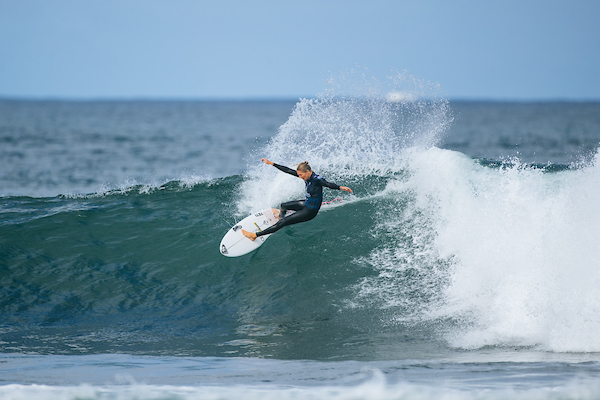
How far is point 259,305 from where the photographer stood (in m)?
8.04

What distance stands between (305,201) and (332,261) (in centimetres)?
118

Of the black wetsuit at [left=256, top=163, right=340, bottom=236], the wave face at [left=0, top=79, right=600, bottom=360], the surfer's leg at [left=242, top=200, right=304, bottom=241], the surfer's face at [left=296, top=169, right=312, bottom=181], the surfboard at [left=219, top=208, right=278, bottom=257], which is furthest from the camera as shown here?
the surfboard at [left=219, top=208, right=278, bottom=257]

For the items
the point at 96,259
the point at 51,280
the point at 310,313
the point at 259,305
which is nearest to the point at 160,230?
the point at 96,259

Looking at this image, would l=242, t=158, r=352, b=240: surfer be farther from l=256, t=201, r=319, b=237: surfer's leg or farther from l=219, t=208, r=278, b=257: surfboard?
l=219, t=208, r=278, b=257: surfboard

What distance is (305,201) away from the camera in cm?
873

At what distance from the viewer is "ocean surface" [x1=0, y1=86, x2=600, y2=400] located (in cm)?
521

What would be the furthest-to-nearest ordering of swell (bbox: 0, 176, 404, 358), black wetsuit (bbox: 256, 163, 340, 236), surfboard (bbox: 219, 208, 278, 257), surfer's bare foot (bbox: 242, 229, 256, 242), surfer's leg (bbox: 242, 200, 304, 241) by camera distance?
surfboard (bbox: 219, 208, 278, 257) < surfer's bare foot (bbox: 242, 229, 256, 242) < surfer's leg (bbox: 242, 200, 304, 241) < black wetsuit (bbox: 256, 163, 340, 236) < swell (bbox: 0, 176, 404, 358)

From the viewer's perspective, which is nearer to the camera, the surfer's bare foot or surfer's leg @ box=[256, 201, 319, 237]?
surfer's leg @ box=[256, 201, 319, 237]

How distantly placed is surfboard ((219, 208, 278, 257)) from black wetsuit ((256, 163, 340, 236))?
0.28 meters

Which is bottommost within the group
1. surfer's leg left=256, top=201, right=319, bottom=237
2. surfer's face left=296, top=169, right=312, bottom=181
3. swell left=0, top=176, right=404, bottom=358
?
swell left=0, top=176, right=404, bottom=358

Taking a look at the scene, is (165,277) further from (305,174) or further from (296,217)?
(305,174)

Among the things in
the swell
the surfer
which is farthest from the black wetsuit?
the swell

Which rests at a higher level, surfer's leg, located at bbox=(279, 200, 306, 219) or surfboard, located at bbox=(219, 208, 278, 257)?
surfer's leg, located at bbox=(279, 200, 306, 219)

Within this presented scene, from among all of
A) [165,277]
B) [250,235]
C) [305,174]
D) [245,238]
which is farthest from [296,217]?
[165,277]
